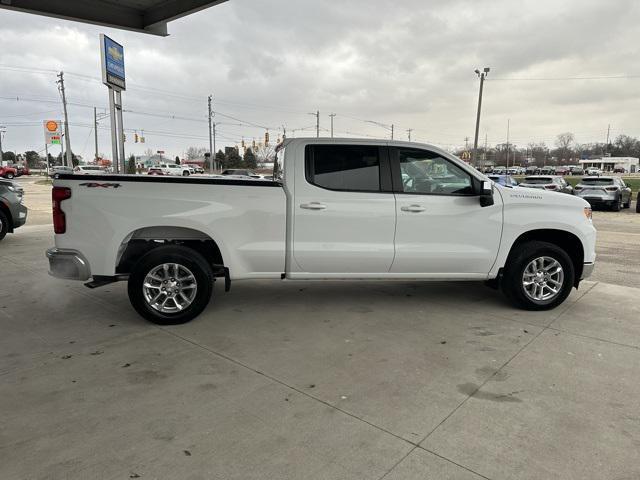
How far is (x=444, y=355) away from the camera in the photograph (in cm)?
414

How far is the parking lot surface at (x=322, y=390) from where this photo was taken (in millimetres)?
2656

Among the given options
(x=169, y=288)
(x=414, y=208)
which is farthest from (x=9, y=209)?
(x=414, y=208)

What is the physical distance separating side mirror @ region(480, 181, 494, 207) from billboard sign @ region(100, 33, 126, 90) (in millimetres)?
8324

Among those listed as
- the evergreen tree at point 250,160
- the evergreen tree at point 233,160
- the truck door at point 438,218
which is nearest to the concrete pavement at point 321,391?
the truck door at point 438,218

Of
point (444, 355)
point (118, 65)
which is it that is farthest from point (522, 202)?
point (118, 65)

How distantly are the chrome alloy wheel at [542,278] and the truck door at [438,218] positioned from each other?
50 cm

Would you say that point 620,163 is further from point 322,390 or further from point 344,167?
point 322,390

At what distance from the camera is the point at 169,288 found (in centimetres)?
479

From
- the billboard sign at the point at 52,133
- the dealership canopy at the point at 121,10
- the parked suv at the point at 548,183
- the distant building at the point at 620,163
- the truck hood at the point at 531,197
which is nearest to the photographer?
the truck hood at the point at 531,197

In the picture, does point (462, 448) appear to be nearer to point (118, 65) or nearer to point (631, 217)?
point (118, 65)

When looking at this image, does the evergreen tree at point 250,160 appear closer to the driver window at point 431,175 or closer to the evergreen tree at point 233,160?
the evergreen tree at point 233,160

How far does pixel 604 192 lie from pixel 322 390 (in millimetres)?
20681

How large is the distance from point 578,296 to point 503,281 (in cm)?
143

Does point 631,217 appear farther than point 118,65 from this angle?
Yes
